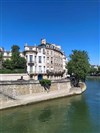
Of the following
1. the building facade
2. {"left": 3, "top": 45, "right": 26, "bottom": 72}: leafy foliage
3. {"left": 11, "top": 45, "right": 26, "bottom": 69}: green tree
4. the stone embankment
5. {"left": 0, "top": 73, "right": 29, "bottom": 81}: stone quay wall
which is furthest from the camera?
the building facade

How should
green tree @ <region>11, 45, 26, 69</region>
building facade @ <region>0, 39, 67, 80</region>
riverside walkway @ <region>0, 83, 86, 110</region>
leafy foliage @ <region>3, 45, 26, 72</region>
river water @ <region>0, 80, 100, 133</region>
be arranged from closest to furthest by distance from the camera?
river water @ <region>0, 80, 100, 133</region>
riverside walkway @ <region>0, 83, 86, 110</region>
leafy foliage @ <region>3, 45, 26, 72</region>
green tree @ <region>11, 45, 26, 69</region>
building facade @ <region>0, 39, 67, 80</region>

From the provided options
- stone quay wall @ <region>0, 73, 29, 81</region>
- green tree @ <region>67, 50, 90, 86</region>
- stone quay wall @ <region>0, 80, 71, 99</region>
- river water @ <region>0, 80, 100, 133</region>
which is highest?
green tree @ <region>67, 50, 90, 86</region>

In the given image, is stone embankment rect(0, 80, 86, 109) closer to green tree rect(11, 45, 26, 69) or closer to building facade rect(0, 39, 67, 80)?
building facade rect(0, 39, 67, 80)

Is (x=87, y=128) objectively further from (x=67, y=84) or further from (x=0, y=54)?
(x=0, y=54)

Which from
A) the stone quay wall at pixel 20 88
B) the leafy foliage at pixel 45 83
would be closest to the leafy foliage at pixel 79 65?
the stone quay wall at pixel 20 88

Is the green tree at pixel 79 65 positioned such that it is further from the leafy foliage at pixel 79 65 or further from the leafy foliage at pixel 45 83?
the leafy foliage at pixel 45 83

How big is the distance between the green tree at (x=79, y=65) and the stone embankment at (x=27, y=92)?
25.4 ft

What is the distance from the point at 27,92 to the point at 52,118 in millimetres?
9513

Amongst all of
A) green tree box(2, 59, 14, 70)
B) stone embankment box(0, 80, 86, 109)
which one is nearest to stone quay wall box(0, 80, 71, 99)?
stone embankment box(0, 80, 86, 109)

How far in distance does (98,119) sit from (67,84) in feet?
66.8

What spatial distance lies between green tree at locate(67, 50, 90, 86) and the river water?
1566 centimetres

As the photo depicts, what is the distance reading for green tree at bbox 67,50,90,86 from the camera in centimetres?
4828

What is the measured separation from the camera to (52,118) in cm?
2531

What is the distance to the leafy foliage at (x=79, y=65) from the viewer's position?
48.3 m
